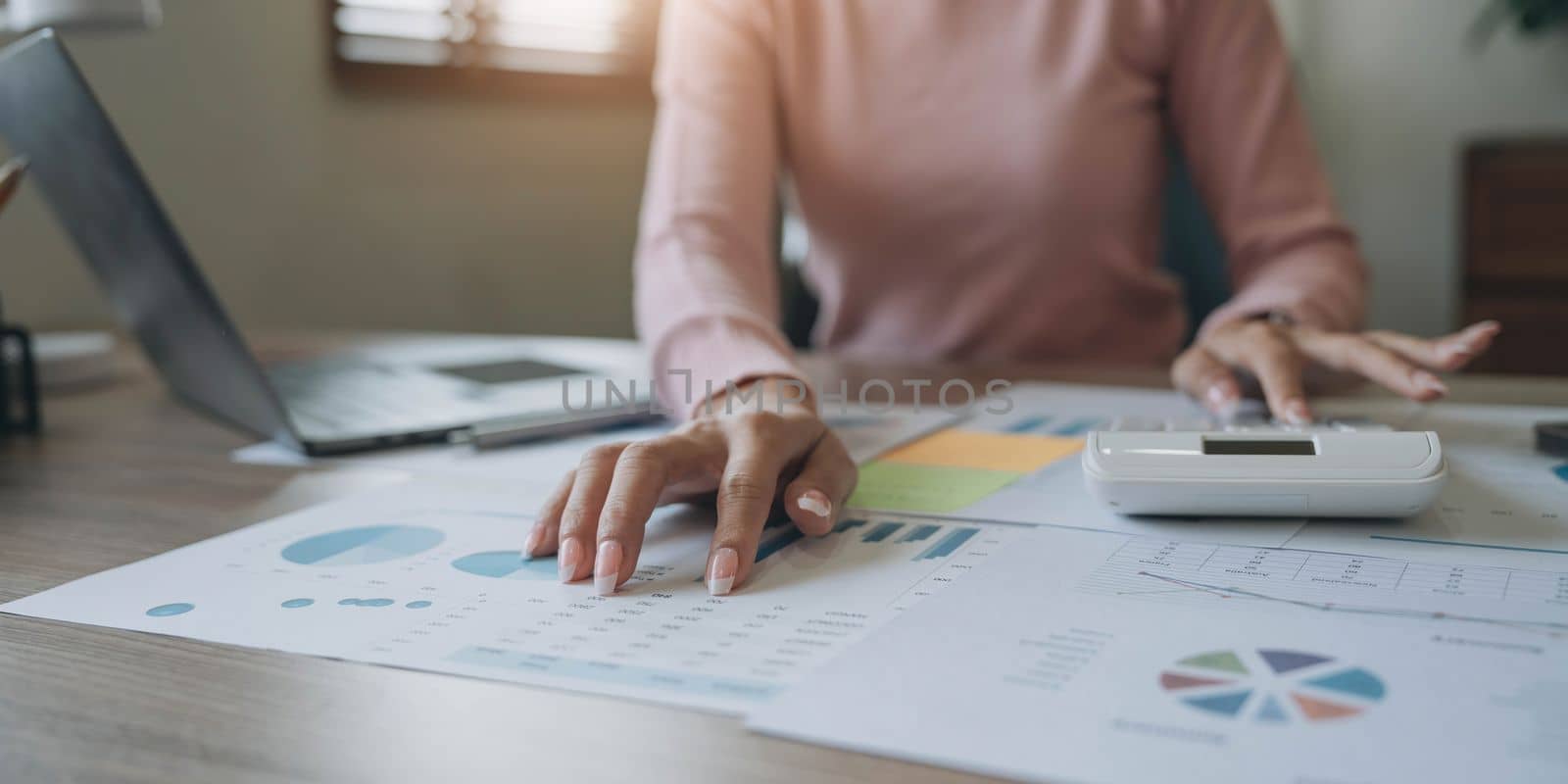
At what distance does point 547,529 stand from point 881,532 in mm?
152

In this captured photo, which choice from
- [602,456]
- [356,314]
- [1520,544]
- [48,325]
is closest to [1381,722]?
[1520,544]

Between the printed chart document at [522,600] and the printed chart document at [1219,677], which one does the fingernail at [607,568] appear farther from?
the printed chart document at [1219,677]

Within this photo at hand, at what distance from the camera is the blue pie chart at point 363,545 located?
Answer: 55cm

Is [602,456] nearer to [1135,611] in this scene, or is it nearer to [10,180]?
[1135,611]

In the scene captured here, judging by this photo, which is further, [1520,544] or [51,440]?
[51,440]

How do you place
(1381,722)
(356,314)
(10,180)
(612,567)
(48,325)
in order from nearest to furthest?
(1381,722), (612,567), (10,180), (48,325), (356,314)

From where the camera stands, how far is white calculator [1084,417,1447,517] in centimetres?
54

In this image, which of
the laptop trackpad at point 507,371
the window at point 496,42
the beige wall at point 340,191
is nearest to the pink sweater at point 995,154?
the laptop trackpad at point 507,371

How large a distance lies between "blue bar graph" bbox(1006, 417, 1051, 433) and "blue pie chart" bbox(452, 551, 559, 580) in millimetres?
383

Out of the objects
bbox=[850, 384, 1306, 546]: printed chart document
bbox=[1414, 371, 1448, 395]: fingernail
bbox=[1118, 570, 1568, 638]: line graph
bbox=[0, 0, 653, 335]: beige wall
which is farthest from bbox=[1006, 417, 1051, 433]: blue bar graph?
bbox=[0, 0, 653, 335]: beige wall

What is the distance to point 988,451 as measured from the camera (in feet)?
2.47

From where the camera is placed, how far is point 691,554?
0.54m

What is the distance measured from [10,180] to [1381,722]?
942 millimetres

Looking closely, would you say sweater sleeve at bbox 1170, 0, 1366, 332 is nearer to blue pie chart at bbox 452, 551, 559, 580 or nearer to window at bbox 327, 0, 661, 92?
blue pie chart at bbox 452, 551, 559, 580
